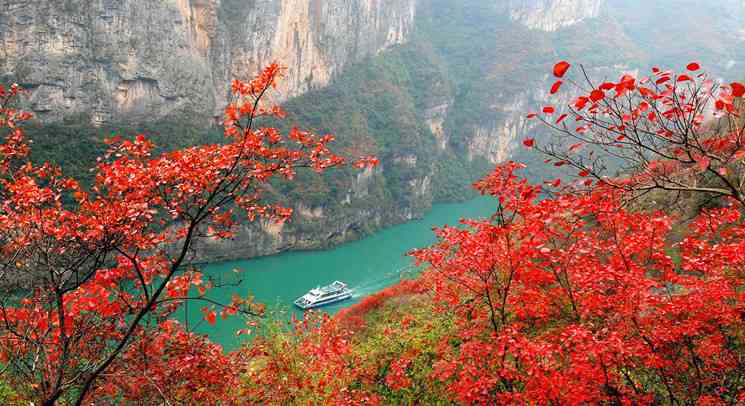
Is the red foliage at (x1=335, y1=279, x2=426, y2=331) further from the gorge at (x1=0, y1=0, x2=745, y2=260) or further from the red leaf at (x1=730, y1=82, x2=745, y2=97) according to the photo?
the red leaf at (x1=730, y1=82, x2=745, y2=97)

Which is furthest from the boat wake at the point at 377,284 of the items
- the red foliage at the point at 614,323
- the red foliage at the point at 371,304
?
the red foliage at the point at 614,323

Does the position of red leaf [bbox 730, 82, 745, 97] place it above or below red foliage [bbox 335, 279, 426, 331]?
above

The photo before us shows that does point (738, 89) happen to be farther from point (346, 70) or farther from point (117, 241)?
point (346, 70)

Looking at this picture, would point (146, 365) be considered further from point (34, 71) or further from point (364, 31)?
point (364, 31)

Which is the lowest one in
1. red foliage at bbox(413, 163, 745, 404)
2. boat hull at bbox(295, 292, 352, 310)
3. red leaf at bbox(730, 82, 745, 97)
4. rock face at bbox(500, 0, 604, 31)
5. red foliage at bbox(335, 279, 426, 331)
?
boat hull at bbox(295, 292, 352, 310)

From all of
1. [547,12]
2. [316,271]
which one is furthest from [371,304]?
[547,12]

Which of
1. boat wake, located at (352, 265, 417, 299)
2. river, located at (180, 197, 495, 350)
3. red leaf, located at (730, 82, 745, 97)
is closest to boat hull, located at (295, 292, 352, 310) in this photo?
river, located at (180, 197, 495, 350)
